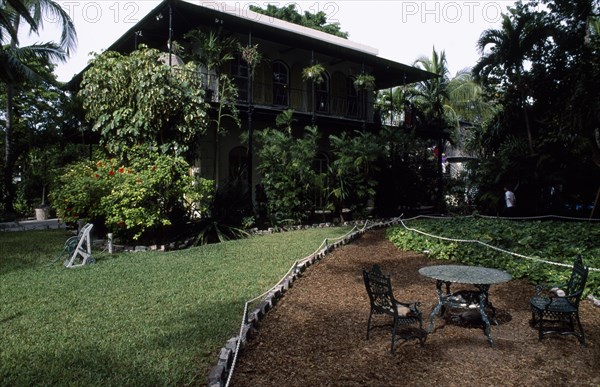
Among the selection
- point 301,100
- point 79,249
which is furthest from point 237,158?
point 79,249

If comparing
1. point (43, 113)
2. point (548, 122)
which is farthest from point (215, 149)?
point (43, 113)

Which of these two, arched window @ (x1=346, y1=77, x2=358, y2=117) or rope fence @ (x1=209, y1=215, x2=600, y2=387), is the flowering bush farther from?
arched window @ (x1=346, y1=77, x2=358, y2=117)

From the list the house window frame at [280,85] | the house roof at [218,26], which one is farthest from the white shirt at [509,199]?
the house window frame at [280,85]

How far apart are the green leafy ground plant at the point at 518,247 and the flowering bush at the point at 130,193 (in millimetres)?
5658

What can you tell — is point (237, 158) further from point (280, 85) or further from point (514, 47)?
point (514, 47)

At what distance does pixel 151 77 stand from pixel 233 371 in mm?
8986

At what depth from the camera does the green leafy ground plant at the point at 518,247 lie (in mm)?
6866

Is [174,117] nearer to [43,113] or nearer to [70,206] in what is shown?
[70,206]

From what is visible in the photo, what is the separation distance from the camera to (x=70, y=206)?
1027 cm

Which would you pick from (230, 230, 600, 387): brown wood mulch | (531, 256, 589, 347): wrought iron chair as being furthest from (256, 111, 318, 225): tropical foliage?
(531, 256, 589, 347): wrought iron chair

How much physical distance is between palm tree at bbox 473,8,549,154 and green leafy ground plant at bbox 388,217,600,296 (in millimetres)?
8889

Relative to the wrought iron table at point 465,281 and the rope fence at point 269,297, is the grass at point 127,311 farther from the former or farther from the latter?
the wrought iron table at point 465,281

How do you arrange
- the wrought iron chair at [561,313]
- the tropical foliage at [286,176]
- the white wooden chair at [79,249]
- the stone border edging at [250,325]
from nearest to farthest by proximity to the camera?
1. the stone border edging at [250,325]
2. the wrought iron chair at [561,313]
3. the white wooden chair at [79,249]
4. the tropical foliage at [286,176]

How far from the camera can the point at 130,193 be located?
9508 millimetres
